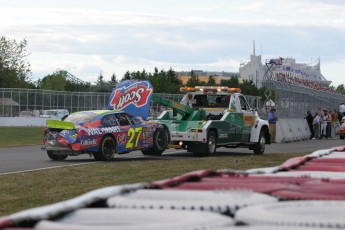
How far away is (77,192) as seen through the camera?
12719 millimetres

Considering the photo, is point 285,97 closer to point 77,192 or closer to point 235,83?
point 77,192

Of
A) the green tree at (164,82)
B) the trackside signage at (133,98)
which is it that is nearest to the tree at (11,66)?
the green tree at (164,82)

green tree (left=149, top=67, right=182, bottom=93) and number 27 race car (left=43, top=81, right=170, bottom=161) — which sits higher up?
green tree (left=149, top=67, right=182, bottom=93)

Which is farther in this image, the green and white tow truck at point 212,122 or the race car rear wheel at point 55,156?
the green and white tow truck at point 212,122

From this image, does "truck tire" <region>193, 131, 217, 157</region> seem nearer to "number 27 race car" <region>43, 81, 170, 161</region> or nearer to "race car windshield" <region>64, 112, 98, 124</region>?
"number 27 race car" <region>43, 81, 170, 161</region>

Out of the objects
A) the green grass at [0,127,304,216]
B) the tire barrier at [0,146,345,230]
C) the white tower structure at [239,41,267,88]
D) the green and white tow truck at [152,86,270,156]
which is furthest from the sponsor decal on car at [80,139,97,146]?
the white tower structure at [239,41,267,88]

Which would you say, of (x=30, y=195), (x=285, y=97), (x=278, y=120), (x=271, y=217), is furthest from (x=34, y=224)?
(x=285, y=97)

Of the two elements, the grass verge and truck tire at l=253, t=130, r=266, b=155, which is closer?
the grass verge

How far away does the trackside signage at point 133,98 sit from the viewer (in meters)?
25.0

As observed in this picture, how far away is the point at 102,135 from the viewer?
21.1m

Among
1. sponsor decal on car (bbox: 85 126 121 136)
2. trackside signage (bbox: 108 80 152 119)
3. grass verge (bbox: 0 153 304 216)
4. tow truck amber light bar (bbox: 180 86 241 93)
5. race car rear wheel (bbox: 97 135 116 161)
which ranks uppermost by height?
tow truck amber light bar (bbox: 180 86 241 93)

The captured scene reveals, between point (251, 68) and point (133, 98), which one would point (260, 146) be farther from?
point (251, 68)

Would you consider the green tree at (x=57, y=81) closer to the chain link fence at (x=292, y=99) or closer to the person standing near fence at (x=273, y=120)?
the chain link fence at (x=292, y=99)

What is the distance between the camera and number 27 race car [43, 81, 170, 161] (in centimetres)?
2075
